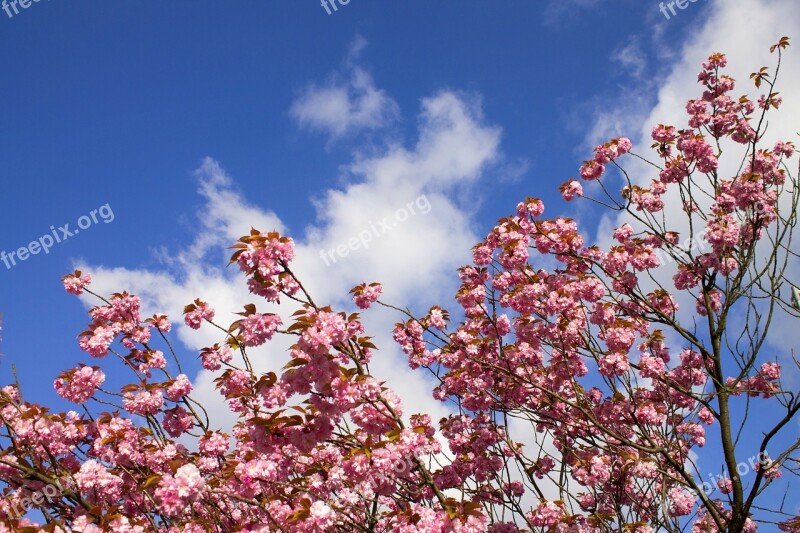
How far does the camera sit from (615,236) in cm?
776

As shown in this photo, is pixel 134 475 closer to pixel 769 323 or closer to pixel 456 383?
pixel 456 383

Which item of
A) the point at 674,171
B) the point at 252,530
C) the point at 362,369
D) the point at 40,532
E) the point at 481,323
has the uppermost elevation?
the point at 674,171

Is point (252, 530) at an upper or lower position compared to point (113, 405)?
lower

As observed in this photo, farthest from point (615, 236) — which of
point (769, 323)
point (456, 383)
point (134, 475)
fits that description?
point (134, 475)

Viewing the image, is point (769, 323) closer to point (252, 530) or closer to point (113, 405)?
point (252, 530)

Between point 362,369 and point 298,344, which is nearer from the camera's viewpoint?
point 298,344

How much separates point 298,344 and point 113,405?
153 inches

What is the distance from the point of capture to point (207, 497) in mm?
6059

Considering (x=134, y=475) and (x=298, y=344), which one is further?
(x=134, y=475)

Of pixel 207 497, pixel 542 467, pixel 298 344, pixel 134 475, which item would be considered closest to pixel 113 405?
pixel 134 475

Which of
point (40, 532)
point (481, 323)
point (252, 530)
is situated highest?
point (481, 323)

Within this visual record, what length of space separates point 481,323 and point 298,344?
459cm

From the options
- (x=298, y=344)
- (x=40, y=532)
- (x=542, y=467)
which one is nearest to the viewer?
(x=40, y=532)

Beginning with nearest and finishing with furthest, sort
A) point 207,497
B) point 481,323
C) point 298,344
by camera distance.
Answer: point 298,344 → point 207,497 → point 481,323
